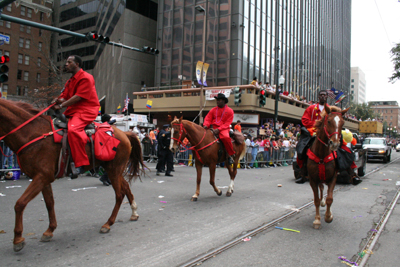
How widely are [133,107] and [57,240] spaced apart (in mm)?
28135

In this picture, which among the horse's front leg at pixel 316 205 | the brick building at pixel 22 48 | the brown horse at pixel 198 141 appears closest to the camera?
the horse's front leg at pixel 316 205

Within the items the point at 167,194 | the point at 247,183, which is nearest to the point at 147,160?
the point at 247,183

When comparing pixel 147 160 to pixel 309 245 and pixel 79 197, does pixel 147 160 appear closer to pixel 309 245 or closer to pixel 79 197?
pixel 79 197

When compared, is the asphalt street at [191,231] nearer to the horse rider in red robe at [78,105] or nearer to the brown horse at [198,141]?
the brown horse at [198,141]

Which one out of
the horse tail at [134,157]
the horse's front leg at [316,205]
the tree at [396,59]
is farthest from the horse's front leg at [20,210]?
the tree at [396,59]

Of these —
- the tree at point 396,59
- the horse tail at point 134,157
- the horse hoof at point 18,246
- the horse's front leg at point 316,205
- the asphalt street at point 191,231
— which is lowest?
the asphalt street at point 191,231

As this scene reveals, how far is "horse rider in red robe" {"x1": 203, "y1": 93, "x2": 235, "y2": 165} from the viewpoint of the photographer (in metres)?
8.24

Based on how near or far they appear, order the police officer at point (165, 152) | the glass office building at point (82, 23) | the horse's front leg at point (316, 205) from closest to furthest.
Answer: the horse's front leg at point (316, 205), the police officer at point (165, 152), the glass office building at point (82, 23)

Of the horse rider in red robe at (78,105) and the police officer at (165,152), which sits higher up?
Result: the horse rider in red robe at (78,105)

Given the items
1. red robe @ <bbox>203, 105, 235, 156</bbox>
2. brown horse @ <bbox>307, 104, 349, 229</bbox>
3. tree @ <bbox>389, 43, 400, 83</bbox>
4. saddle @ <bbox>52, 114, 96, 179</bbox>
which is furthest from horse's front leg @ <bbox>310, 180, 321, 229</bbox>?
tree @ <bbox>389, 43, 400, 83</bbox>

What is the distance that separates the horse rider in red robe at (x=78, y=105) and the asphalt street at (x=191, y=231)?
1.32 meters

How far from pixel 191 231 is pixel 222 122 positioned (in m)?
4.11

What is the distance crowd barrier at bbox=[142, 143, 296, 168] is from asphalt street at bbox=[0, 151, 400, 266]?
840 centimetres

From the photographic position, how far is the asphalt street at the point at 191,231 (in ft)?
12.5
